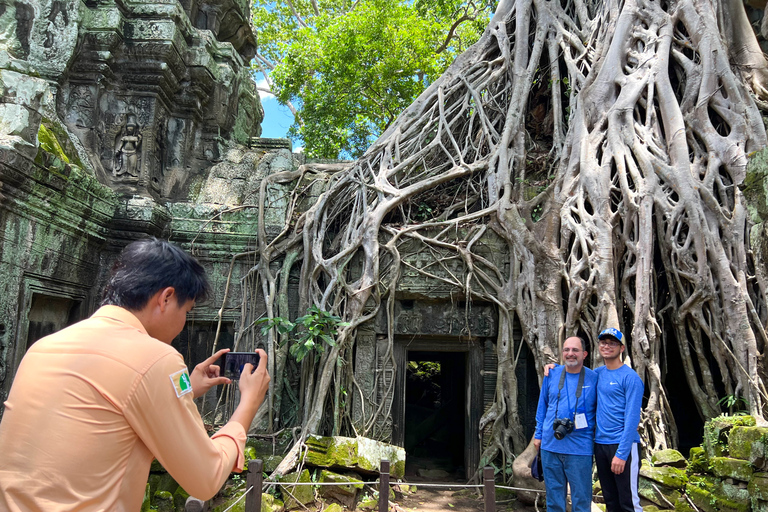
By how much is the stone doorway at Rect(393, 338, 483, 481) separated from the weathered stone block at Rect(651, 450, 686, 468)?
1622 mm

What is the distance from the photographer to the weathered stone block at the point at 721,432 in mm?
3881

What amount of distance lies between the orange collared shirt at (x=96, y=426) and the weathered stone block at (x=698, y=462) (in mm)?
4061

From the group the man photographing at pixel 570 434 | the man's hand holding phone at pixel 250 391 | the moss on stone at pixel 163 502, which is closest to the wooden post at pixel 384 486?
the man photographing at pixel 570 434

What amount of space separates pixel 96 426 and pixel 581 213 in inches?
184

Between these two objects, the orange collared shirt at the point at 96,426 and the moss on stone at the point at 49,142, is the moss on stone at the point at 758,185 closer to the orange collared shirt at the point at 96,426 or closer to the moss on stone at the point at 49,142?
the orange collared shirt at the point at 96,426

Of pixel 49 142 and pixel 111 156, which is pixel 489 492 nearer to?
pixel 49 142

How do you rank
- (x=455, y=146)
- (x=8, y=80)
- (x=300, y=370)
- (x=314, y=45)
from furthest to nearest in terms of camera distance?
(x=314, y=45)
(x=455, y=146)
(x=300, y=370)
(x=8, y=80)

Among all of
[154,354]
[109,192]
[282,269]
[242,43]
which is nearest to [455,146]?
[282,269]

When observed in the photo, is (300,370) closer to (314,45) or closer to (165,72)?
(165,72)

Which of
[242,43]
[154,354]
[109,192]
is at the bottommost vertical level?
[154,354]

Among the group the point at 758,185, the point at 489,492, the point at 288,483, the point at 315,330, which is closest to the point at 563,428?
the point at 489,492

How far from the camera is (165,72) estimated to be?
5.72 m

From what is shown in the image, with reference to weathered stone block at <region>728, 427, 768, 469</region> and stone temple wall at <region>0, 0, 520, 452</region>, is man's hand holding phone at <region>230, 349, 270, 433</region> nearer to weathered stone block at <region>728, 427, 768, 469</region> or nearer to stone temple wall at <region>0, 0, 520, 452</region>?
weathered stone block at <region>728, 427, 768, 469</region>

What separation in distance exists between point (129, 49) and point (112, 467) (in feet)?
18.3
